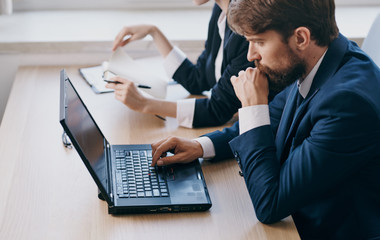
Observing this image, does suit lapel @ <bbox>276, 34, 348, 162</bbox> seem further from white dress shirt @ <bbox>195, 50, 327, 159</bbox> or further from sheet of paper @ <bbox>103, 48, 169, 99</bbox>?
sheet of paper @ <bbox>103, 48, 169, 99</bbox>

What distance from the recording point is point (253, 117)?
124cm

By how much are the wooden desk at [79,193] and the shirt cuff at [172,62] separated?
28 centimetres

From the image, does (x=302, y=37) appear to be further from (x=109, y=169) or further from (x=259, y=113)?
(x=109, y=169)

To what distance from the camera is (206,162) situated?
1.41m

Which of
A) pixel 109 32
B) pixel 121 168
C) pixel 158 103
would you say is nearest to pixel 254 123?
pixel 121 168

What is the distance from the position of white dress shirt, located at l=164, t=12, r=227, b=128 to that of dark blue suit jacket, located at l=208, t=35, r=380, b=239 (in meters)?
0.39

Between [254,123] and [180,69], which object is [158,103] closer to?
[180,69]

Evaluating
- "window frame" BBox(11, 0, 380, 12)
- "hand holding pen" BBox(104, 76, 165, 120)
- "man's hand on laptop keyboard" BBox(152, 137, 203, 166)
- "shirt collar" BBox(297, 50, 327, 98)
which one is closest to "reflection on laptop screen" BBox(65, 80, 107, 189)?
"man's hand on laptop keyboard" BBox(152, 137, 203, 166)

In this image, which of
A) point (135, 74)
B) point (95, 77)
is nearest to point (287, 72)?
point (135, 74)

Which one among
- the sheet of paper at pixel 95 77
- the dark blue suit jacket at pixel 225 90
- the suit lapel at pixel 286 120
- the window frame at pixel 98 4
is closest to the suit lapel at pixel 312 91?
the suit lapel at pixel 286 120

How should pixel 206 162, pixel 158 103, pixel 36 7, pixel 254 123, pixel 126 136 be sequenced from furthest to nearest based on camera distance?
pixel 36 7 < pixel 158 103 < pixel 126 136 < pixel 206 162 < pixel 254 123

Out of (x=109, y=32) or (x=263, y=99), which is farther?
(x=109, y=32)

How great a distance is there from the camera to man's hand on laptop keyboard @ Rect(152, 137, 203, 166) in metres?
1.33

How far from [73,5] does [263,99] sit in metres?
1.42
